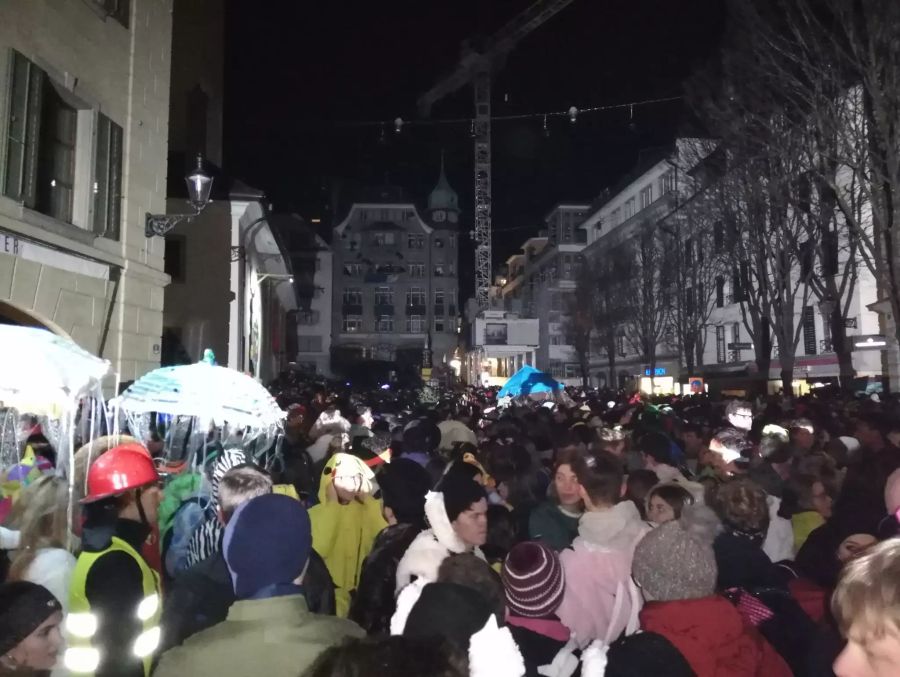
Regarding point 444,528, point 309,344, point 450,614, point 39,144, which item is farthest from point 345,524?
→ point 309,344

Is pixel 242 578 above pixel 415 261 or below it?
below

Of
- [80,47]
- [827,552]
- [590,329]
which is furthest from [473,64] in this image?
[827,552]

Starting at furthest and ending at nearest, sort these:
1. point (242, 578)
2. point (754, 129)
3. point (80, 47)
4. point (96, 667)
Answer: point (754, 129), point (80, 47), point (96, 667), point (242, 578)

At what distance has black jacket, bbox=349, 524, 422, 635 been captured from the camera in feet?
12.4

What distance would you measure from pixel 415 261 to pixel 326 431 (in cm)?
7544

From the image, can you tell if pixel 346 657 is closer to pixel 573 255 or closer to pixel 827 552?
pixel 827 552

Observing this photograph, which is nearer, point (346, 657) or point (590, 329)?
point (346, 657)

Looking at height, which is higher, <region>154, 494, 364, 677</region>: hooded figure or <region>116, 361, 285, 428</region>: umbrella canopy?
<region>116, 361, 285, 428</region>: umbrella canopy

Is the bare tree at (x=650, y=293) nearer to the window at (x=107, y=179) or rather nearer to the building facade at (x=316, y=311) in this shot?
the window at (x=107, y=179)

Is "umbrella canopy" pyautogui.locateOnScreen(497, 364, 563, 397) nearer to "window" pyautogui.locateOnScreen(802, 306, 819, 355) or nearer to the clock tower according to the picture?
"window" pyautogui.locateOnScreen(802, 306, 819, 355)

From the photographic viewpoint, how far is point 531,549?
3.40m

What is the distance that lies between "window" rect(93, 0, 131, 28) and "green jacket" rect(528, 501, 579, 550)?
1056 centimetres

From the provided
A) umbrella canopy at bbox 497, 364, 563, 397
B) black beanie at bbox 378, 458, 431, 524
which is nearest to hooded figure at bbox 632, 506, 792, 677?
black beanie at bbox 378, 458, 431, 524

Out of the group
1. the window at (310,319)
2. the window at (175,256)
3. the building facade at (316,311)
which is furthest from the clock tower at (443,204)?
the window at (175,256)
